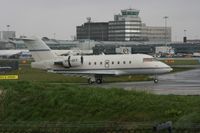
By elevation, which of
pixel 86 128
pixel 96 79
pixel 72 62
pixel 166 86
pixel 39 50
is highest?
pixel 39 50

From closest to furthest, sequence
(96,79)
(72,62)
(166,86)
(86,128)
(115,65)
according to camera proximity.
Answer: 1. (86,128)
2. (166,86)
3. (115,65)
4. (96,79)
5. (72,62)

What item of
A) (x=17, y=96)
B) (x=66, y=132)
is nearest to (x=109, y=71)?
(x=17, y=96)

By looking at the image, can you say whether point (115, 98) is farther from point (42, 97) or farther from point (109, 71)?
point (109, 71)

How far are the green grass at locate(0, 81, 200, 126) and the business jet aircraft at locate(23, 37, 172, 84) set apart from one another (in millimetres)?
24559

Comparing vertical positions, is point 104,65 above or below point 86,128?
above

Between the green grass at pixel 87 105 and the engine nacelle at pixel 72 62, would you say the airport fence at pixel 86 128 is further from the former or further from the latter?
the engine nacelle at pixel 72 62

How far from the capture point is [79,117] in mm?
25906

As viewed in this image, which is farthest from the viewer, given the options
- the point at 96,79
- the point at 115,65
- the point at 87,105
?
the point at 96,79

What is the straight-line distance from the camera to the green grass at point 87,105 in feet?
80.5

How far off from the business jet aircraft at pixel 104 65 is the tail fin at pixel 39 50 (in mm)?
498

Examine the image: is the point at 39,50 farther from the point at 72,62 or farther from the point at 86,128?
the point at 86,128

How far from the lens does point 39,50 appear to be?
58.6 m

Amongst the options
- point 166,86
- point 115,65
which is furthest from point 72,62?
point 166,86

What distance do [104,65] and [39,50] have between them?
26.4 feet
